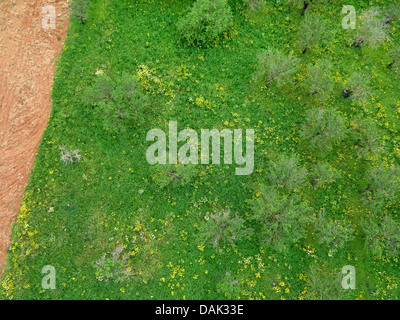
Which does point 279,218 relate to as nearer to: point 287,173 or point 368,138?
point 287,173

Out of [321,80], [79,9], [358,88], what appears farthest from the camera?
[358,88]

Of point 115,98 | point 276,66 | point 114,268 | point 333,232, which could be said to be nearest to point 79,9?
point 115,98

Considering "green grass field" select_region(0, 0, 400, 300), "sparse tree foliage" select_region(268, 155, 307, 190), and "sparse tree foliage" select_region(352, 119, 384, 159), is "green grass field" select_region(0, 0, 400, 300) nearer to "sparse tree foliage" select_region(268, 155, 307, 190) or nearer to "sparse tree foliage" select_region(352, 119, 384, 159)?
"sparse tree foliage" select_region(352, 119, 384, 159)

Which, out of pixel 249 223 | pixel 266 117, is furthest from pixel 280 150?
pixel 249 223

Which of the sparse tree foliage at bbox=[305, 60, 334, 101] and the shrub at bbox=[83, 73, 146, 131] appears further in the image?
the sparse tree foliage at bbox=[305, 60, 334, 101]

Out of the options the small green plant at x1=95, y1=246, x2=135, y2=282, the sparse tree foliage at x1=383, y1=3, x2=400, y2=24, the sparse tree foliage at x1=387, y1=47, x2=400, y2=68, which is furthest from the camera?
the sparse tree foliage at x1=383, y1=3, x2=400, y2=24

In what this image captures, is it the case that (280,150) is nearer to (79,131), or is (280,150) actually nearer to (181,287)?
(181,287)

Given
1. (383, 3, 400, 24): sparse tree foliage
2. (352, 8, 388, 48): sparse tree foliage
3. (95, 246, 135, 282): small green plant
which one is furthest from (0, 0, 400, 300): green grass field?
(383, 3, 400, 24): sparse tree foliage
